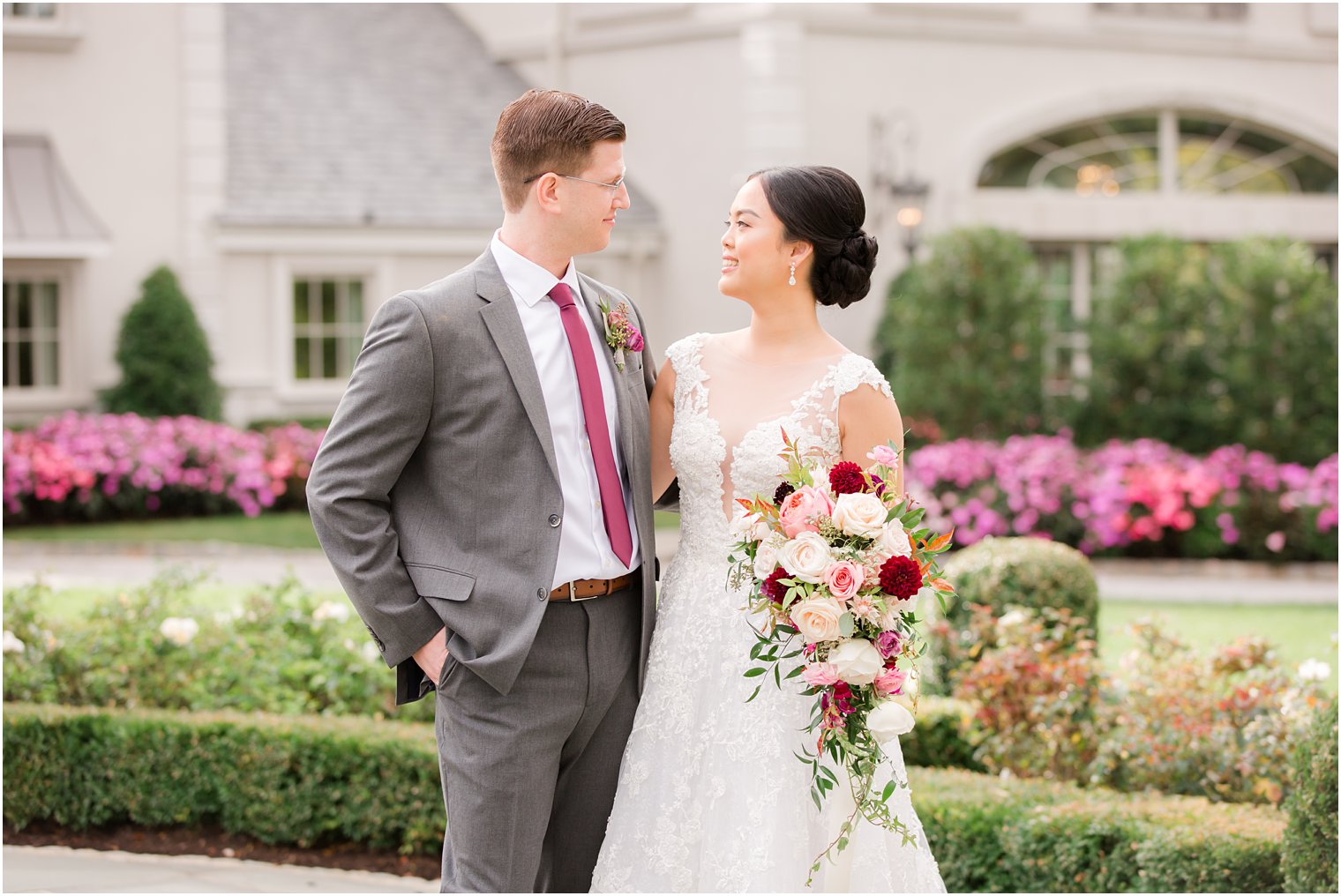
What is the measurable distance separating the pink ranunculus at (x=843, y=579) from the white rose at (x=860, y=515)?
0.08 metres

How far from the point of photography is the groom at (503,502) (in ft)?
10.1

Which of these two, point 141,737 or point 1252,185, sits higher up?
point 1252,185

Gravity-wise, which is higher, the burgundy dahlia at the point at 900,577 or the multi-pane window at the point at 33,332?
the multi-pane window at the point at 33,332

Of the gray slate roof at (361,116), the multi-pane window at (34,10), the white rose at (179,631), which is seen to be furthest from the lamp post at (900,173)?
the white rose at (179,631)

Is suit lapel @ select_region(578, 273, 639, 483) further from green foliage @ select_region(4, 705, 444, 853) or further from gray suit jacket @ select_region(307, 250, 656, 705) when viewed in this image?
green foliage @ select_region(4, 705, 444, 853)

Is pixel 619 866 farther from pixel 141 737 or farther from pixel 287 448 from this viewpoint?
pixel 287 448

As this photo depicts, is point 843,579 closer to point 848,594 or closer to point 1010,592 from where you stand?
point 848,594

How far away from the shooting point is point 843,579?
3002 mm

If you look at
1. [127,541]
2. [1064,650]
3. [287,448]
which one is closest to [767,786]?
[1064,650]

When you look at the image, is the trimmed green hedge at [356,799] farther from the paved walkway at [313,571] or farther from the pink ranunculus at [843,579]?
the paved walkway at [313,571]

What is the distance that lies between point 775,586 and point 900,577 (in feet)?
0.92

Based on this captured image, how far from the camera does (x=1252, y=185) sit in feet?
54.1

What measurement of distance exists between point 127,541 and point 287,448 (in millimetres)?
2478

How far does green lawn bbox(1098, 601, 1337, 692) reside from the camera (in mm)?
8195
